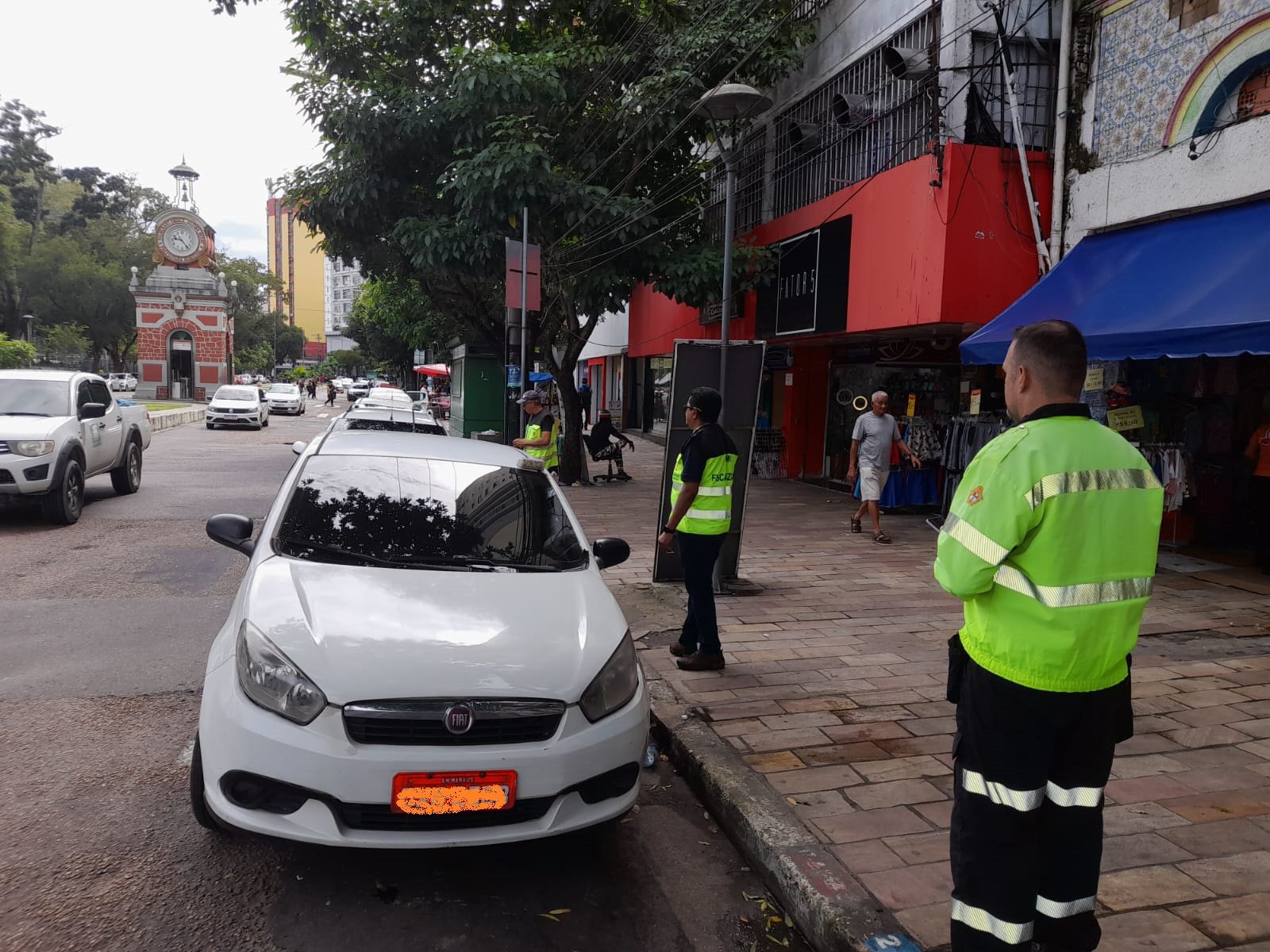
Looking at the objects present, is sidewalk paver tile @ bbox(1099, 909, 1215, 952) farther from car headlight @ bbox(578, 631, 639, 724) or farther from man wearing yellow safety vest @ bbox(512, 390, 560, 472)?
man wearing yellow safety vest @ bbox(512, 390, 560, 472)

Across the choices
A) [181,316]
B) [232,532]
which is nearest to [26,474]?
[232,532]

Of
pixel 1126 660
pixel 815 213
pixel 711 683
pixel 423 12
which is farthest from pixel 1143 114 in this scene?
pixel 423 12

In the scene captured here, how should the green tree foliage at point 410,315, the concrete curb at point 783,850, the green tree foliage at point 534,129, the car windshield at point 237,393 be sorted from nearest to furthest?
the concrete curb at point 783,850 → the green tree foliage at point 534,129 → the green tree foliage at point 410,315 → the car windshield at point 237,393

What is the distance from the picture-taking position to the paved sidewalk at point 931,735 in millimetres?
3057

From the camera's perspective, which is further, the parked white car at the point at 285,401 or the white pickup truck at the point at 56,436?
the parked white car at the point at 285,401

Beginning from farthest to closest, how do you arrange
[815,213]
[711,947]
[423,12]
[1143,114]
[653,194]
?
[653,194]
[423,12]
[815,213]
[1143,114]
[711,947]

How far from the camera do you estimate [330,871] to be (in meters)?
3.22

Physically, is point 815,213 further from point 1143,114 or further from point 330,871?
point 330,871

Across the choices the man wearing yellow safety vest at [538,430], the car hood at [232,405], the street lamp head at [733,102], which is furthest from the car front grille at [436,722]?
the car hood at [232,405]

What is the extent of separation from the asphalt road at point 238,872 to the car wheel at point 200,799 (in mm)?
104

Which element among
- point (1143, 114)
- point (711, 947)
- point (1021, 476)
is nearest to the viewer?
point (1021, 476)

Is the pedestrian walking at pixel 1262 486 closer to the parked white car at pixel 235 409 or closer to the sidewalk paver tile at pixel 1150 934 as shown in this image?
the sidewalk paver tile at pixel 1150 934

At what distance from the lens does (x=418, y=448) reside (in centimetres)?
494

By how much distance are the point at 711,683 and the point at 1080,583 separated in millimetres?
3219
